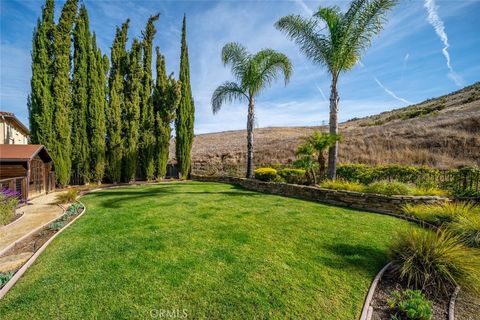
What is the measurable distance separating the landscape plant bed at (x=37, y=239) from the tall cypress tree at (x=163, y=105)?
36.3 ft

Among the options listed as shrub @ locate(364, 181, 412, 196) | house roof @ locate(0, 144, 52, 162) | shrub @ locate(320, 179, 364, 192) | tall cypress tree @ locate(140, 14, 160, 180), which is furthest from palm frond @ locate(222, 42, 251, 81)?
house roof @ locate(0, 144, 52, 162)

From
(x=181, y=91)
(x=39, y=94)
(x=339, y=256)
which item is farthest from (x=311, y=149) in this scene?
(x=39, y=94)

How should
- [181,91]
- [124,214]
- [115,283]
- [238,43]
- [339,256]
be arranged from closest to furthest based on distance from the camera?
1. [115,283]
2. [339,256]
3. [124,214]
4. [238,43]
5. [181,91]

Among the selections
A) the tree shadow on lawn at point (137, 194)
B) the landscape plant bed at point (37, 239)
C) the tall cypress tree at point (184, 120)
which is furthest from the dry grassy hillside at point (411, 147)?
the landscape plant bed at point (37, 239)

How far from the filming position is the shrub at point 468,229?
4.30m

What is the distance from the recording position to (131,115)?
1631 cm

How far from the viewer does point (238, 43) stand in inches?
526

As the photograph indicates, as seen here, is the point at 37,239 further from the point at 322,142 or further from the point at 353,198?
the point at 322,142

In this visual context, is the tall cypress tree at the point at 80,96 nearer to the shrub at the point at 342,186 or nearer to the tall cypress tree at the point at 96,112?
the tall cypress tree at the point at 96,112

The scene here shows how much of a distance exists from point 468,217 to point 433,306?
3.42 m

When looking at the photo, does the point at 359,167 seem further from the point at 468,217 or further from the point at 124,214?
the point at 124,214

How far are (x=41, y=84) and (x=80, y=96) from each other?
197cm

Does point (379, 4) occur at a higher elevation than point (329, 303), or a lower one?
higher

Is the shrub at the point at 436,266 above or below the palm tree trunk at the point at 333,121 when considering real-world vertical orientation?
below
